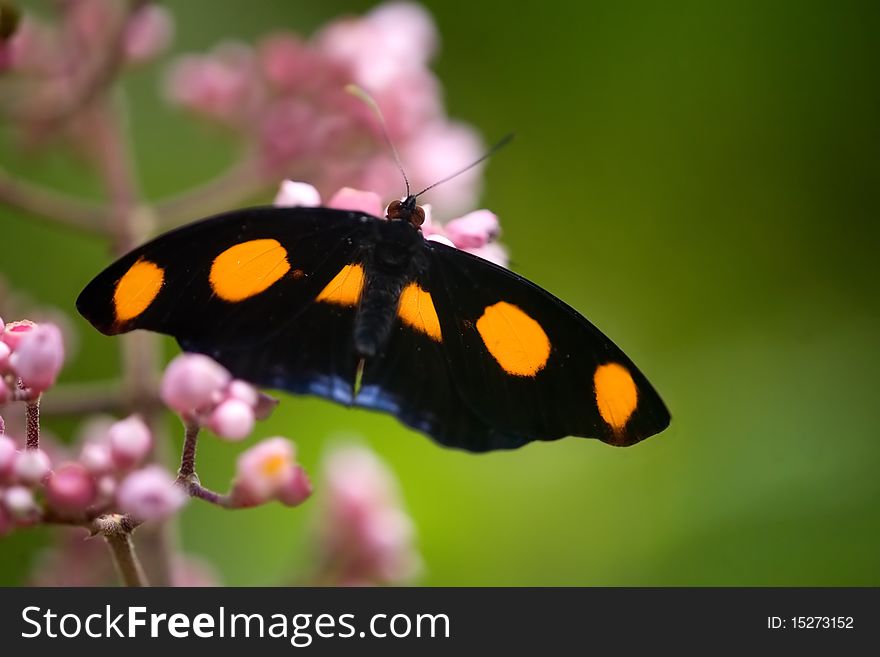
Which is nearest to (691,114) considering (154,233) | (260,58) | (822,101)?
(822,101)

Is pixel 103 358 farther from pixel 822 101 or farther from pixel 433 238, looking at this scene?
pixel 822 101

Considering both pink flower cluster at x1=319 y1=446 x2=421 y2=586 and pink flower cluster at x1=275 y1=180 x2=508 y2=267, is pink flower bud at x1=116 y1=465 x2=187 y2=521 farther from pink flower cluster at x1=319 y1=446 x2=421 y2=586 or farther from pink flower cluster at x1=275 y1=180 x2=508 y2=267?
pink flower cluster at x1=319 y1=446 x2=421 y2=586

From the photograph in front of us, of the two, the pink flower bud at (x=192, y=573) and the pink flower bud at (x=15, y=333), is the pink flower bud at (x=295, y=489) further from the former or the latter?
the pink flower bud at (x=192, y=573)

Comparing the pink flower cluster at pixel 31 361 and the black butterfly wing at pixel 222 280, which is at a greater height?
the black butterfly wing at pixel 222 280

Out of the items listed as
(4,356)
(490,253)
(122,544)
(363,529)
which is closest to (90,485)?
(122,544)

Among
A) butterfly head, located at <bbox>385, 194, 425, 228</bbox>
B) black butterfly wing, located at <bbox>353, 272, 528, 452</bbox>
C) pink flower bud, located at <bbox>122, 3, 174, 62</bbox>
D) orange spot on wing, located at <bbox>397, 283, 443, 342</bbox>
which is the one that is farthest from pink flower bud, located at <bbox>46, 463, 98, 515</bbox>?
pink flower bud, located at <bbox>122, 3, 174, 62</bbox>

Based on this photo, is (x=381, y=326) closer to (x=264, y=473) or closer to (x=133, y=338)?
(x=264, y=473)

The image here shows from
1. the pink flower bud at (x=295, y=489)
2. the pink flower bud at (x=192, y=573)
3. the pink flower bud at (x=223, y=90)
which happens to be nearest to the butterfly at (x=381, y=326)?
the pink flower bud at (x=295, y=489)
